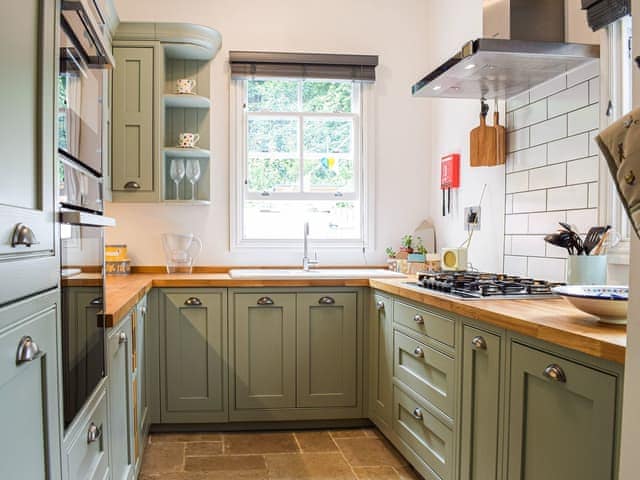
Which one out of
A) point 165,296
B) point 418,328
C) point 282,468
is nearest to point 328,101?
point 165,296

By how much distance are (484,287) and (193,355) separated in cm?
176

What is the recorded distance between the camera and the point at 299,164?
403 cm

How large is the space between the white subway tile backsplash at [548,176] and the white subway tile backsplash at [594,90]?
0.32m

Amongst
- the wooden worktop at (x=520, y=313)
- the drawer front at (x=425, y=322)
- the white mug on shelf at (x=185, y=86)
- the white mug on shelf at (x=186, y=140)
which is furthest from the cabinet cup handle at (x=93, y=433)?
the white mug on shelf at (x=185, y=86)

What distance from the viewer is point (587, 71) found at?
238 cm

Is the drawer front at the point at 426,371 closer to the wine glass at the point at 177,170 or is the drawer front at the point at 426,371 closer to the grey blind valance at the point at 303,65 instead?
the wine glass at the point at 177,170

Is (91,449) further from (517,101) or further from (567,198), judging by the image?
(517,101)

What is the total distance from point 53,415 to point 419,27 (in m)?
3.63

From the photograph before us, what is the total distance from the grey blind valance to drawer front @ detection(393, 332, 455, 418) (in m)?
1.90

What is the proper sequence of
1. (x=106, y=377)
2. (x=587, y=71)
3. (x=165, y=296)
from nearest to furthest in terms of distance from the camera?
(x=106, y=377)
(x=587, y=71)
(x=165, y=296)

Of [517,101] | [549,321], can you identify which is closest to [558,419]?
[549,321]

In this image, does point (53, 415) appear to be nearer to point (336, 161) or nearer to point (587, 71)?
point (587, 71)

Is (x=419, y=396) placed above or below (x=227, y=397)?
above

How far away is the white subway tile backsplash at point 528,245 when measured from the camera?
2.75 m
